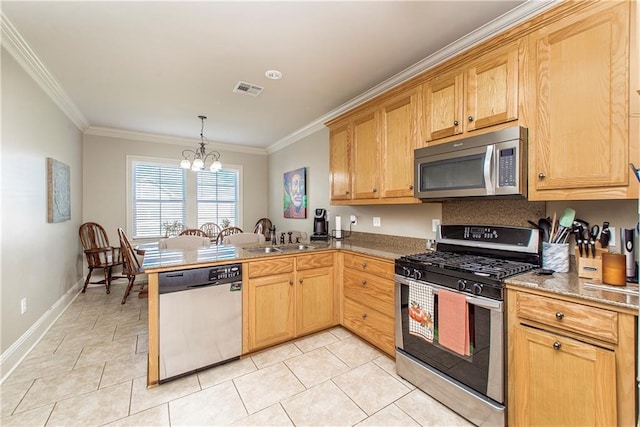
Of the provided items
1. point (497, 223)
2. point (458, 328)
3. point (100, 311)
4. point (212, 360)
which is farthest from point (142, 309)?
point (497, 223)

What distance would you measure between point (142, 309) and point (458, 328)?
3.60 metres

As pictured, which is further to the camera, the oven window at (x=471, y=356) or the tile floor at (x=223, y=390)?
the tile floor at (x=223, y=390)

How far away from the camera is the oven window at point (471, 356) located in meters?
1.55

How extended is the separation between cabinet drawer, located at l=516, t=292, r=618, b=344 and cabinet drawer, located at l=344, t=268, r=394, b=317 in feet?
3.13

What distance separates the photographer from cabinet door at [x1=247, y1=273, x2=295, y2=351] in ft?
7.67

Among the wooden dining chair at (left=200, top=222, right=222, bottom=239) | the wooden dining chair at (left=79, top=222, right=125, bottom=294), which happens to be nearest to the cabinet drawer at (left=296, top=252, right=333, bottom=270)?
the wooden dining chair at (left=79, top=222, right=125, bottom=294)

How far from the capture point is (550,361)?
4.39ft

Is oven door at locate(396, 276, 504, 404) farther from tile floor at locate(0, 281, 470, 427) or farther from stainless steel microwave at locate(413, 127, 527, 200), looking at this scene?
stainless steel microwave at locate(413, 127, 527, 200)

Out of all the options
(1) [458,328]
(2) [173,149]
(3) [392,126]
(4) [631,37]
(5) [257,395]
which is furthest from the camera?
(2) [173,149]

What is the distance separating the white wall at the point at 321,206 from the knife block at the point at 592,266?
1100mm

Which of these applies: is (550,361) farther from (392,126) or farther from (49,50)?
(49,50)

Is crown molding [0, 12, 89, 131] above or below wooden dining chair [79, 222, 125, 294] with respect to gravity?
above

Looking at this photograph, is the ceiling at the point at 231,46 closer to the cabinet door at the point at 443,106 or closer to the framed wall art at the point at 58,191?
the cabinet door at the point at 443,106

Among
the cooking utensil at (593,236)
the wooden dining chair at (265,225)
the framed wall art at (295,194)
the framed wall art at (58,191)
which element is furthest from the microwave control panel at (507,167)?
the wooden dining chair at (265,225)
